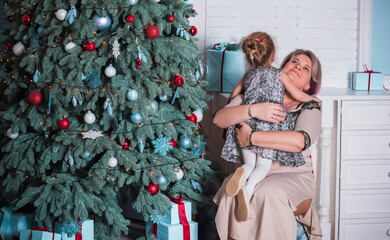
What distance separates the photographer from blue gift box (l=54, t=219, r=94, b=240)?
2777 mm

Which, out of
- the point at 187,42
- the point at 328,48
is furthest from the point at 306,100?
the point at 328,48

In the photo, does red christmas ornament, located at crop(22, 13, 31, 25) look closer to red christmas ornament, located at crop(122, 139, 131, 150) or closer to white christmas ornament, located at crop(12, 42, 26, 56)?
white christmas ornament, located at crop(12, 42, 26, 56)

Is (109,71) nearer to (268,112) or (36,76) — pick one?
(36,76)

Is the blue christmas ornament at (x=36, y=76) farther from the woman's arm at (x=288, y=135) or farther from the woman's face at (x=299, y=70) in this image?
the woman's face at (x=299, y=70)

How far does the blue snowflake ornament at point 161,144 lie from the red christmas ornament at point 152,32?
0.50m

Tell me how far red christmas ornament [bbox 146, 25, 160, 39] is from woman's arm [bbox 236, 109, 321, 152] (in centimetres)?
60

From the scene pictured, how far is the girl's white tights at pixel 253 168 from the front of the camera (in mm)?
2590

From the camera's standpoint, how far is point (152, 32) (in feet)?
8.48

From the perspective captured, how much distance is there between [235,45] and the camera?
350 centimetres

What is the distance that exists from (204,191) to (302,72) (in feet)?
2.75

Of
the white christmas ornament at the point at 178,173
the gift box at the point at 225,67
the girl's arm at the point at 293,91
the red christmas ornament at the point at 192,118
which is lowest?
the white christmas ornament at the point at 178,173

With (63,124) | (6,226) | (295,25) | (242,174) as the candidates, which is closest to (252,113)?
(242,174)

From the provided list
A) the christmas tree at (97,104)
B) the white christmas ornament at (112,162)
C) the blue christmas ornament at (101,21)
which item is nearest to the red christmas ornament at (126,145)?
the christmas tree at (97,104)

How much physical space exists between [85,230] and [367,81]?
1.97 meters
